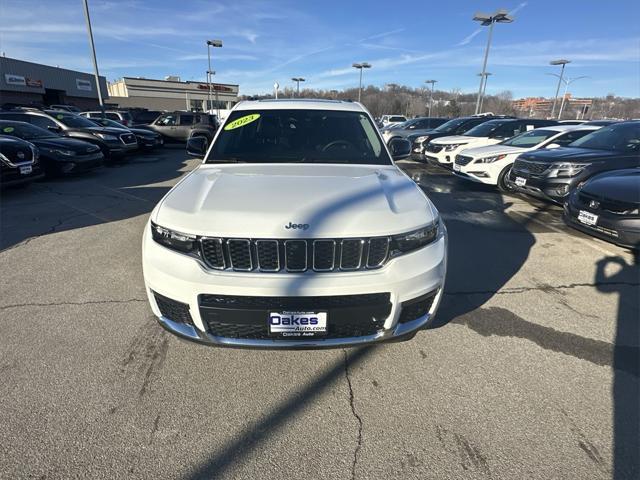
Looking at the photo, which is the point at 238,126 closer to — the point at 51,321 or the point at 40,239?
the point at 51,321

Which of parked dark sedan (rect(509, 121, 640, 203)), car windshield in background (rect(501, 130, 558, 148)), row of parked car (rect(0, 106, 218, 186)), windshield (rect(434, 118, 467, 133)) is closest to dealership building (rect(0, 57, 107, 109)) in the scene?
row of parked car (rect(0, 106, 218, 186))

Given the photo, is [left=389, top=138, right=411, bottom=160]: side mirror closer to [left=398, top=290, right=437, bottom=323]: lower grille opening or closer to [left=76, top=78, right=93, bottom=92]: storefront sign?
[left=398, top=290, right=437, bottom=323]: lower grille opening

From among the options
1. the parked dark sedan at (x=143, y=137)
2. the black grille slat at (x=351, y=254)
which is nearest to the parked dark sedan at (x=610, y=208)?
the black grille slat at (x=351, y=254)

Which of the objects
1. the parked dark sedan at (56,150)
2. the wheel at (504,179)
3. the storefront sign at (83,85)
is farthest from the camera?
the storefront sign at (83,85)

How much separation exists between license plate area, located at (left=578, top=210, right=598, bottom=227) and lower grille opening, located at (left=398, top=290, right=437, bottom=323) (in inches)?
145

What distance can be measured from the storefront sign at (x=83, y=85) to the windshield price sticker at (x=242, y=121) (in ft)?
173

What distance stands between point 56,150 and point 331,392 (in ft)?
33.2

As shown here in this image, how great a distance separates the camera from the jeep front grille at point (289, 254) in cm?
209

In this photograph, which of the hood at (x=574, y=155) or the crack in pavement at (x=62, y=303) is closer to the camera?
the crack in pavement at (x=62, y=303)

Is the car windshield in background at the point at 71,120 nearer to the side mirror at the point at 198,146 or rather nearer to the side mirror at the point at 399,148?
the side mirror at the point at 198,146

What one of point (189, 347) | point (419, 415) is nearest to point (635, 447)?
point (419, 415)

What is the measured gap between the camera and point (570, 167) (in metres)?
6.29

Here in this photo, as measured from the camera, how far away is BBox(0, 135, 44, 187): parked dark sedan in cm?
689

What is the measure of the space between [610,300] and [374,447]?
3.12 m
